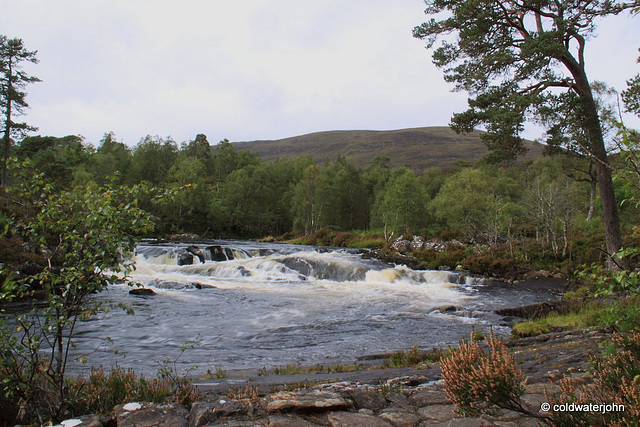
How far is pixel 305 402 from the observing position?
456 cm

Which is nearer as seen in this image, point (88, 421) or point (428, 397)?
point (88, 421)

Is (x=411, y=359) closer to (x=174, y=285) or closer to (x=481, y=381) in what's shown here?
(x=481, y=381)

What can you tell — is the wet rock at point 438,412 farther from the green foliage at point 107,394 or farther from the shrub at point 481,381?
the green foliage at point 107,394

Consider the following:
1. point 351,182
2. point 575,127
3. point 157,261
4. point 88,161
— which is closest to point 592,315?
point 575,127

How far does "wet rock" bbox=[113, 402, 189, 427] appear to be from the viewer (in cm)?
414

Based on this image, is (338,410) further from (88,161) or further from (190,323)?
(88,161)

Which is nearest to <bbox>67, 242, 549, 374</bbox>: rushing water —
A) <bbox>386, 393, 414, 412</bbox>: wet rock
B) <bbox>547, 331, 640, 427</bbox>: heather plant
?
<bbox>386, 393, 414, 412</bbox>: wet rock

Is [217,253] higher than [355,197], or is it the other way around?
[355,197]

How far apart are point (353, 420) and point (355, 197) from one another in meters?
69.3

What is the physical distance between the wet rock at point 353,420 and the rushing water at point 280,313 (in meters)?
2.86

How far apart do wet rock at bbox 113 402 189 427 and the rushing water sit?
1.22 meters

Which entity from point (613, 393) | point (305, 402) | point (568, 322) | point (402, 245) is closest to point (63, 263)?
point (305, 402)

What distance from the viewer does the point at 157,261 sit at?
2828 centimetres

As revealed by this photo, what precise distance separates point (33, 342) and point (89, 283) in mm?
757
